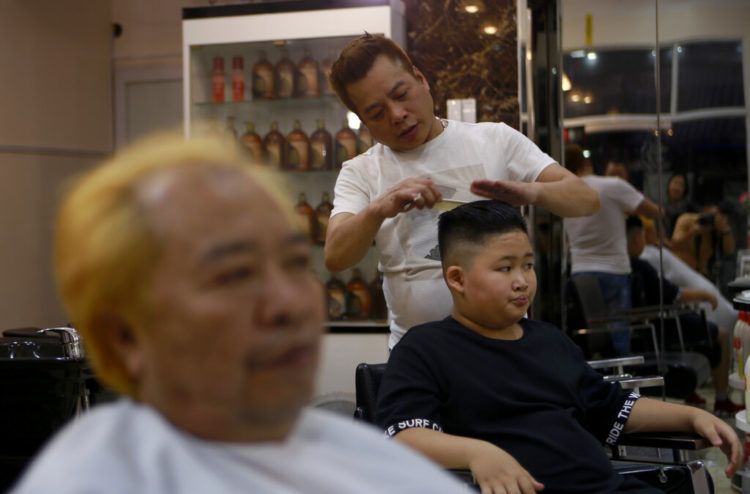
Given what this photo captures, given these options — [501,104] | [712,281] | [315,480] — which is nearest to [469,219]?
[315,480]

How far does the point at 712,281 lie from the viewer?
461 cm

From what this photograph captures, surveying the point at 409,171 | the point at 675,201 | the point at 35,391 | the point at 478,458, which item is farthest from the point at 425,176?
the point at 675,201

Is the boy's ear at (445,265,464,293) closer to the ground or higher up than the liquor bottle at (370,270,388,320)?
higher up

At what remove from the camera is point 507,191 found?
209 cm

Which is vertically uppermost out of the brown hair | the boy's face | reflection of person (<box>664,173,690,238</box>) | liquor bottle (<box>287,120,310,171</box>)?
liquor bottle (<box>287,120,310,171</box>)

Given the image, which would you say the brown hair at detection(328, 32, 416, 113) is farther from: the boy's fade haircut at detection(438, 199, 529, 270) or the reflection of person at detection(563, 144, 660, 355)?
the reflection of person at detection(563, 144, 660, 355)

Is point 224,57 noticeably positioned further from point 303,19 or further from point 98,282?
point 98,282

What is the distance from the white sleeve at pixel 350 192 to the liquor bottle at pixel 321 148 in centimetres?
291

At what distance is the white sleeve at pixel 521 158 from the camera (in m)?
2.32

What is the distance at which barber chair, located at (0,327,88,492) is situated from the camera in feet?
8.69

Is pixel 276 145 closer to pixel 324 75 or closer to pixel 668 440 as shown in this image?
pixel 324 75

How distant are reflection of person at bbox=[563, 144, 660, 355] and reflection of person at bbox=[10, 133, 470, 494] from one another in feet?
12.4

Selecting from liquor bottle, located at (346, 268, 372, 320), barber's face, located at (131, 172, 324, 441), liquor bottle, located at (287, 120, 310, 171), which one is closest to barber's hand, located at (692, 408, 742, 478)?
barber's face, located at (131, 172, 324, 441)

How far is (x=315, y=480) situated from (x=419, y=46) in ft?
13.7
